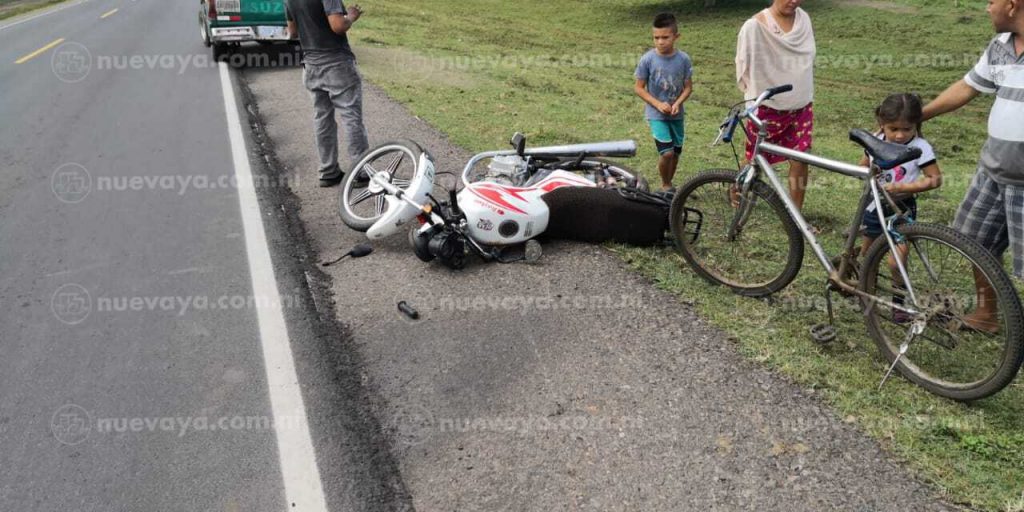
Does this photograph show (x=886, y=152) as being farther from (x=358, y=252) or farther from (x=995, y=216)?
(x=358, y=252)

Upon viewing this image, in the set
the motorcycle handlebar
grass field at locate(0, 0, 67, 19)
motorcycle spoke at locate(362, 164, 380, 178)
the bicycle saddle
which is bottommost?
grass field at locate(0, 0, 67, 19)

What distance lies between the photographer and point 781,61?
562 cm

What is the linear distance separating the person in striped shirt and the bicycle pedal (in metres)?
0.71

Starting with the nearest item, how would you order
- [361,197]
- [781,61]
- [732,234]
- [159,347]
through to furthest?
[159,347]
[732,234]
[781,61]
[361,197]

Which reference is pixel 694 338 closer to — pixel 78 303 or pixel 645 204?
pixel 645 204

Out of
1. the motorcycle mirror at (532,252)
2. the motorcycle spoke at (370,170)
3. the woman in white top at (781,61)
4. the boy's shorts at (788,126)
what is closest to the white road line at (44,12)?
the motorcycle spoke at (370,170)

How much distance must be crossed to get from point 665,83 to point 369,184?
2.68m

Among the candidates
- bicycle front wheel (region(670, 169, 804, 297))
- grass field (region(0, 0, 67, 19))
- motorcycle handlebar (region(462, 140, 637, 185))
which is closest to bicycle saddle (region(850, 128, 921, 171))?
bicycle front wheel (region(670, 169, 804, 297))

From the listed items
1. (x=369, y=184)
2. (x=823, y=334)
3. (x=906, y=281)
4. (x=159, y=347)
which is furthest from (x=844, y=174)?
(x=159, y=347)

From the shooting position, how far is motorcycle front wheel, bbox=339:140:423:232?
6.12 metres

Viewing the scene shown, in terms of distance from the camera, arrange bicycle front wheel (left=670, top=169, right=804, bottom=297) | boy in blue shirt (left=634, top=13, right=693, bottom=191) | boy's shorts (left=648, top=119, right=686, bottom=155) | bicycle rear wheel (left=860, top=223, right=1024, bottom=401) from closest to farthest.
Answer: bicycle rear wheel (left=860, top=223, right=1024, bottom=401)
bicycle front wheel (left=670, top=169, right=804, bottom=297)
boy in blue shirt (left=634, top=13, right=693, bottom=191)
boy's shorts (left=648, top=119, right=686, bottom=155)

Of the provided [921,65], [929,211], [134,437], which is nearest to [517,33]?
[921,65]

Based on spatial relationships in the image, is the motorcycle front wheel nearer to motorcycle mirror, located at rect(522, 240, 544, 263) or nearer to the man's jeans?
the man's jeans

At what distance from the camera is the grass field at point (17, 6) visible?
30191 mm
